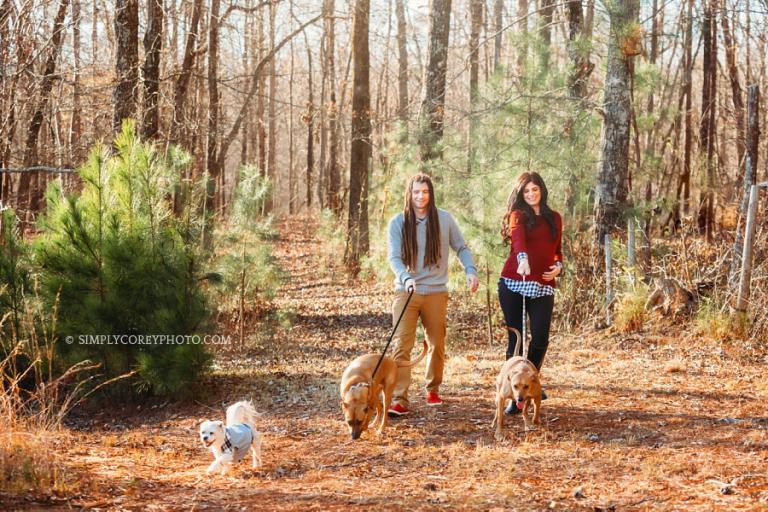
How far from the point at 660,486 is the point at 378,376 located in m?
2.01

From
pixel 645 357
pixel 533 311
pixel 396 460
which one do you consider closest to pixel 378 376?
pixel 396 460

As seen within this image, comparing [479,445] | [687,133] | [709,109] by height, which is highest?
[709,109]

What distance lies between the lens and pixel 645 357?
8.46 m

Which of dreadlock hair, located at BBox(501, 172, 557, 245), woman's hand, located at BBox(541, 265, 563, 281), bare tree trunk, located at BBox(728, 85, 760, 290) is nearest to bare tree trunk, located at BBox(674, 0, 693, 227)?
bare tree trunk, located at BBox(728, 85, 760, 290)

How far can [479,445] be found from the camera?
517 cm

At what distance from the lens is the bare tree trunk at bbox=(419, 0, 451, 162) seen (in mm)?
11864

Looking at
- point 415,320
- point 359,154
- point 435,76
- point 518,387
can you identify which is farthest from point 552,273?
point 359,154

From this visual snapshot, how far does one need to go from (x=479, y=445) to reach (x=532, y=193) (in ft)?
6.52

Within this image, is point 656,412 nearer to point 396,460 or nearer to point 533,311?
point 533,311

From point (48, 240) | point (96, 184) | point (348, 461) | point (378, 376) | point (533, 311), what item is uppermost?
point (96, 184)

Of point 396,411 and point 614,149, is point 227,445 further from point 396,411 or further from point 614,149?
point 614,149

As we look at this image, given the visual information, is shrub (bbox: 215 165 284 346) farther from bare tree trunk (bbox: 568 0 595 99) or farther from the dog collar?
the dog collar

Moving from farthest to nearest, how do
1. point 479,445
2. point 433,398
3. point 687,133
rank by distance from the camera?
point 687,133 → point 433,398 → point 479,445

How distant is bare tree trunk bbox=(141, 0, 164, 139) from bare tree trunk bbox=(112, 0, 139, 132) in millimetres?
146
